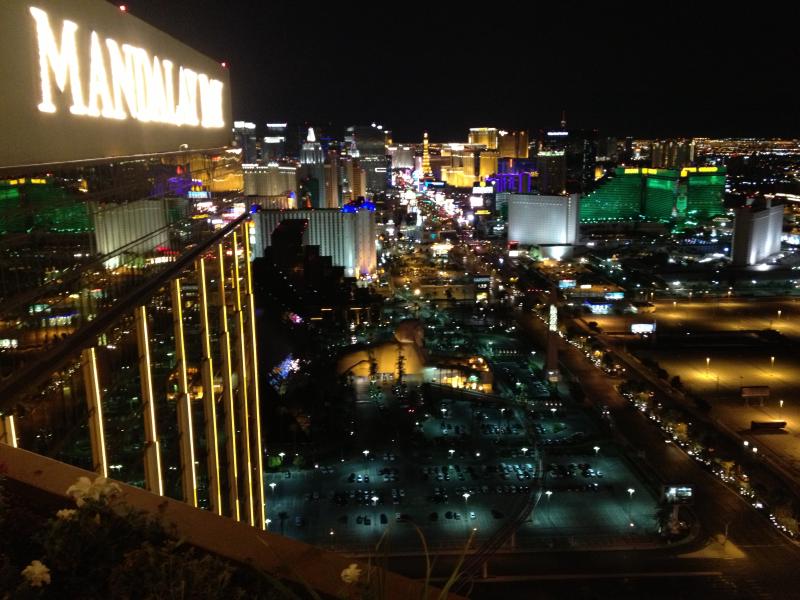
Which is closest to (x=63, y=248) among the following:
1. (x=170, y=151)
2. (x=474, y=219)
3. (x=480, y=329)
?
(x=170, y=151)

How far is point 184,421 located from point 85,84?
128 centimetres

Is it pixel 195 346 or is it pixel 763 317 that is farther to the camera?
pixel 763 317

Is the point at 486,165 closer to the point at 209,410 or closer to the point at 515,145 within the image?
the point at 515,145

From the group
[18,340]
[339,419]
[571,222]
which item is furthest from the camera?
[571,222]

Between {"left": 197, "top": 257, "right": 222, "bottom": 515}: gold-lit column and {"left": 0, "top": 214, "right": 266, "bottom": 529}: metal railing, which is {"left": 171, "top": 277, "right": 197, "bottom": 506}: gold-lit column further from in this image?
{"left": 197, "top": 257, "right": 222, "bottom": 515}: gold-lit column

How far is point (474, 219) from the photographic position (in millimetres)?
33562

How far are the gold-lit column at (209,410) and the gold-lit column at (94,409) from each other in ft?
3.10

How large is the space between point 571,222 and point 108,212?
24.6 metres

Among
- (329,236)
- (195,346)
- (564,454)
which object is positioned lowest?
(564,454)

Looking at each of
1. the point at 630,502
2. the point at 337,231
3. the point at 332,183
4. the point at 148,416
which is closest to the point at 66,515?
the point at 148,416

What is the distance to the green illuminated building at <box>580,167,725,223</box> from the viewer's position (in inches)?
1168

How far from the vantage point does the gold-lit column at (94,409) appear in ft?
5.49

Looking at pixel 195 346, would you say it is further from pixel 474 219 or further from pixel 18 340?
pixel 474 219

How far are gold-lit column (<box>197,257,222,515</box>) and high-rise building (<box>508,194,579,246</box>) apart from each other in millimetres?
23524
